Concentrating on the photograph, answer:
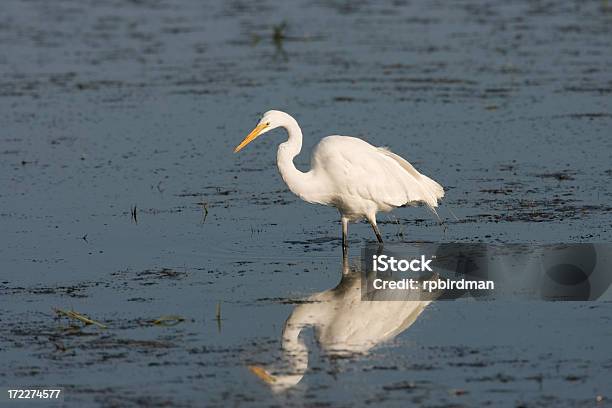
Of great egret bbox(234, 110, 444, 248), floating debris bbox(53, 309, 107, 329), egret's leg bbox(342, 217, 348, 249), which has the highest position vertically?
great egret bbox(234, 110, 444, 248)

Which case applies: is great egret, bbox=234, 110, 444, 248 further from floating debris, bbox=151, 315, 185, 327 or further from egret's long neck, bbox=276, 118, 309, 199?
floating debris, bbox=151, 315, 185, 327

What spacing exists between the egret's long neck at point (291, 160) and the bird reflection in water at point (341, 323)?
955mm

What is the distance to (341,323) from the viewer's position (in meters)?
7.82

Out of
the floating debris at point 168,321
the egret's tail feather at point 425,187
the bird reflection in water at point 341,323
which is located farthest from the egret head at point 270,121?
the floating debris at point 168,321

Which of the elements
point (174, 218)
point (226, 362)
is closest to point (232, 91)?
point (174, 218)

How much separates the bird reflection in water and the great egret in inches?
33.9

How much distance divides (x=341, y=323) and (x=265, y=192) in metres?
3.90

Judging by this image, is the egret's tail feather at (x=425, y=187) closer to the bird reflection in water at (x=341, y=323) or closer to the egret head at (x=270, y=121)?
the egret head at (x=270, y=121)

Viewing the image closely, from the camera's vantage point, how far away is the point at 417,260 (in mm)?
9414

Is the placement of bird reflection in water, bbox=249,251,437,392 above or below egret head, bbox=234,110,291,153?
below

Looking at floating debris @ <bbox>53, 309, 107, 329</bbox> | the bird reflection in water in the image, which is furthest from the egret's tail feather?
floating debris @ <bbox>53, 309, 107, 329</bbox>

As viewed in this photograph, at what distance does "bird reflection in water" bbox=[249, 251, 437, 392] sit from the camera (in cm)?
688

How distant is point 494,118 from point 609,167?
2.69 meters

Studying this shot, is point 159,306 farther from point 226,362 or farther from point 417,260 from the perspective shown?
point 417,260
